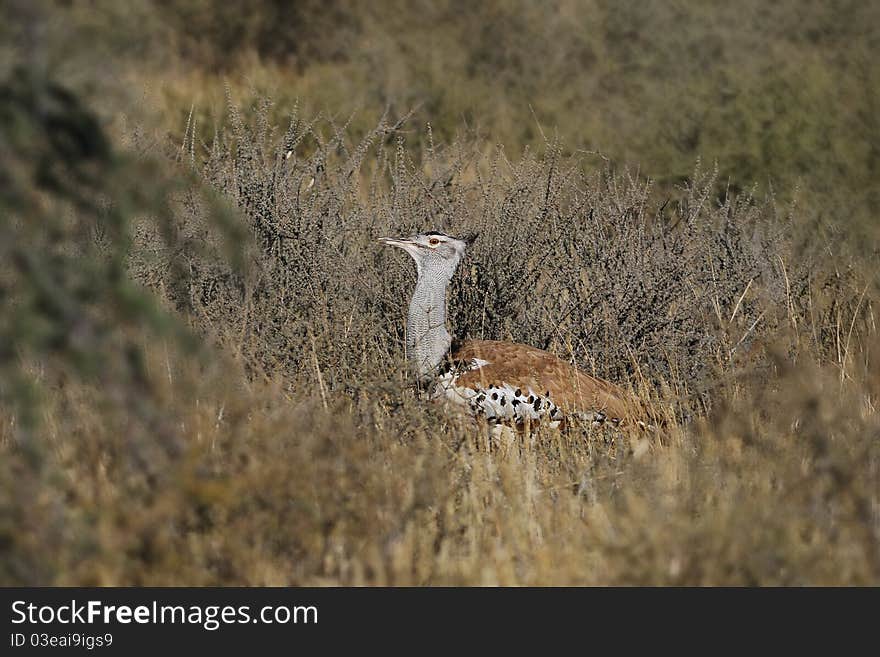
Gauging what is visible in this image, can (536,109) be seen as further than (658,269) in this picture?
Yes

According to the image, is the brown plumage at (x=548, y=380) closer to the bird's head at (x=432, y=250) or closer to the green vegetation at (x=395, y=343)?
the green vegetation at (x=395, y=343)

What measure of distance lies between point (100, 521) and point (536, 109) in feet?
33.5

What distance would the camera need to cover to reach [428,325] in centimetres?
480

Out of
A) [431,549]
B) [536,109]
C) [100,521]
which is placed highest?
[100,521]

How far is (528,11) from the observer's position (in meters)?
16.5

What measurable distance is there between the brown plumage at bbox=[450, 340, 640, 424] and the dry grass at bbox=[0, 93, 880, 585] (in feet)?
0.48

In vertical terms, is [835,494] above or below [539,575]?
above

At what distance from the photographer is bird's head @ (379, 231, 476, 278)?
4820 millimetres

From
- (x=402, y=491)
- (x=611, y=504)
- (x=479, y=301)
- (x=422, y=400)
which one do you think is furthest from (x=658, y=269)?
(x=402, y=491)

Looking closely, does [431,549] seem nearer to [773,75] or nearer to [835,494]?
[835,494]

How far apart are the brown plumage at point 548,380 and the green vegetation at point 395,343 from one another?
0.43ft

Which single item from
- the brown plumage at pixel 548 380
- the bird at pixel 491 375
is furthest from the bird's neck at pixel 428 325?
the brown plumage at pixel 548 380

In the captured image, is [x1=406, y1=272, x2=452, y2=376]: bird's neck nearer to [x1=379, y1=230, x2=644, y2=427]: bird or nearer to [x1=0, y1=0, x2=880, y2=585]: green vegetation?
[x1=379, y1=230, x2=644, y2=427]: bird
